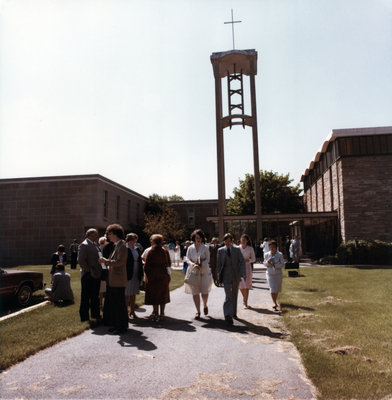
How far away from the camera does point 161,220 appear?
143 feet

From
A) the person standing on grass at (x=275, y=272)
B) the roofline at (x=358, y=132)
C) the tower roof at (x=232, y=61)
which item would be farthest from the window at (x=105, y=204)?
the person standing on grass at (x=275, y=272)

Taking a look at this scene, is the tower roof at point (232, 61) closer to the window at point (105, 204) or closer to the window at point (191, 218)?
the window at point (105, 204)

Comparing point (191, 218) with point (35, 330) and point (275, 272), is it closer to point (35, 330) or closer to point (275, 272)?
point (275, 272)

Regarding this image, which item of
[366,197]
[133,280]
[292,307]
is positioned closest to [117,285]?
[133,280]

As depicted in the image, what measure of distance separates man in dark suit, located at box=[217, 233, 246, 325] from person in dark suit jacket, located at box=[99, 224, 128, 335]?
2097mm

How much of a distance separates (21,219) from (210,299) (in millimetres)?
30384

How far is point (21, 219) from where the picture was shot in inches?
1442

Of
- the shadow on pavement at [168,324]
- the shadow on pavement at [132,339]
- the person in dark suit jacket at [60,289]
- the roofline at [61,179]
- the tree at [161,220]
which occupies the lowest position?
the shadow on pavement at [168,324]

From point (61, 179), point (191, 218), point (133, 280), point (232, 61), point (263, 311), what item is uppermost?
point (232, 61)

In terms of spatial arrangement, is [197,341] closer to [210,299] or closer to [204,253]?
[204,253]

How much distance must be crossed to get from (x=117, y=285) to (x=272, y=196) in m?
40.4

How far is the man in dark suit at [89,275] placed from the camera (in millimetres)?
7961

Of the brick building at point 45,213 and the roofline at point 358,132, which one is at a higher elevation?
the roofline at point 358,132

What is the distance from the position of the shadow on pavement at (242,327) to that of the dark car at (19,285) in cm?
600
